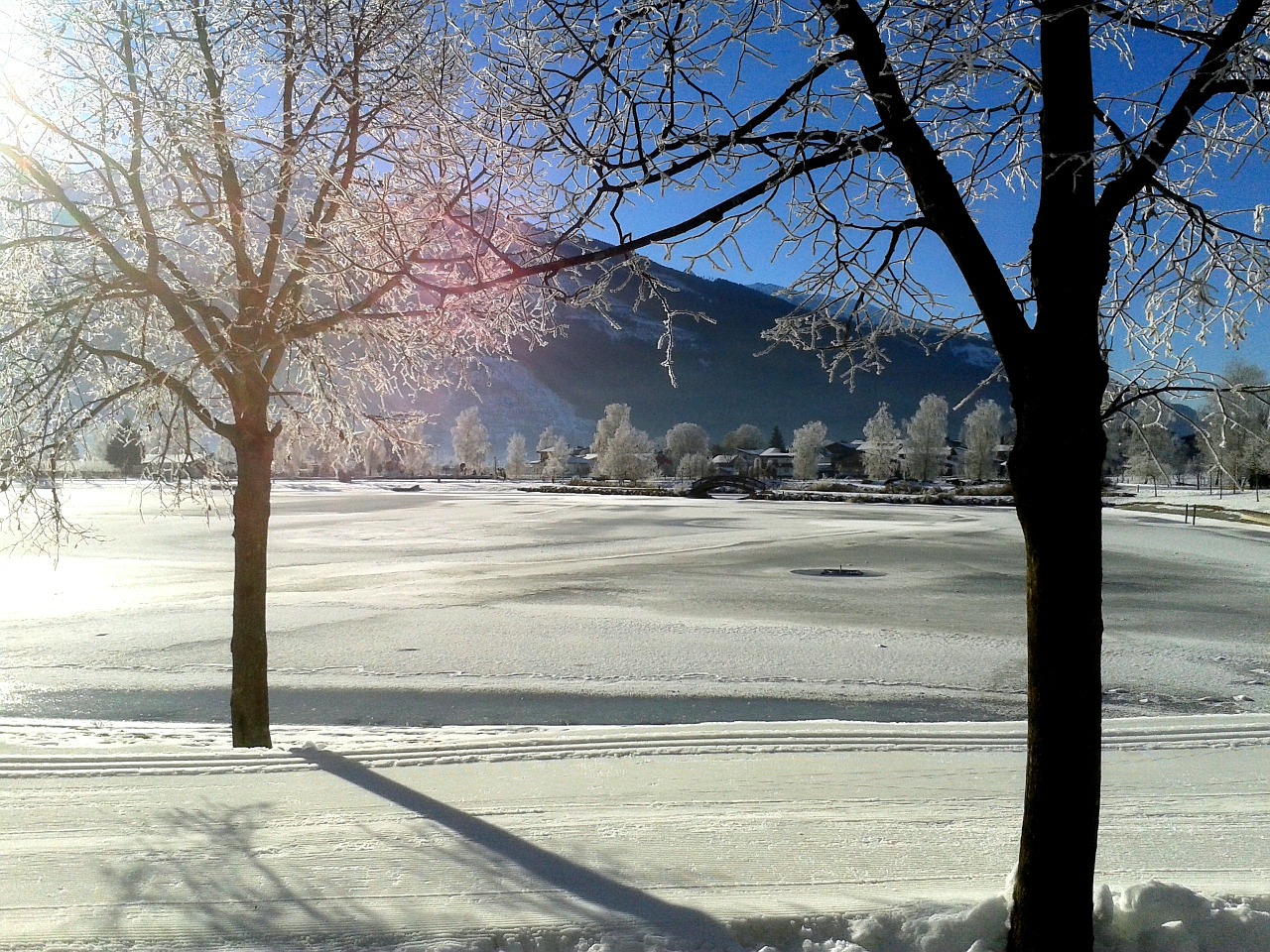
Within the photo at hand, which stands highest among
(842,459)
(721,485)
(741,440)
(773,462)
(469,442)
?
(741,440)

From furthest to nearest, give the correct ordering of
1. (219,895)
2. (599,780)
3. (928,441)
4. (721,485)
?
(928,441)
(721,485)
(599,780)
(219,895)

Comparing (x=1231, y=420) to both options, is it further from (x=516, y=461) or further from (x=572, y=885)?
(x=516, y=461)

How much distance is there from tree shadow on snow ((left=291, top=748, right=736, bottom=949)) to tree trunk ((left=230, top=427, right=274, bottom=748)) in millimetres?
2467

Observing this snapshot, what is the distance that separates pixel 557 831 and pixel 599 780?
0.86 m

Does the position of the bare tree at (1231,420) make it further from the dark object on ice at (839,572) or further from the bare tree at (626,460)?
the bare tree at (626,460)

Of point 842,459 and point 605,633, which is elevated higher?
point 842,459

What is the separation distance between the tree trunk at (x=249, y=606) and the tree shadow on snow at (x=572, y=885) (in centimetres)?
247

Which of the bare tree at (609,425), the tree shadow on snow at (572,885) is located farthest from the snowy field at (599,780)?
the bare tree at (609,425)

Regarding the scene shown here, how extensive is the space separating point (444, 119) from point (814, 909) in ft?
12.5

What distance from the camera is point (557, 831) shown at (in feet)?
14.3

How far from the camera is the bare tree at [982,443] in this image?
108m

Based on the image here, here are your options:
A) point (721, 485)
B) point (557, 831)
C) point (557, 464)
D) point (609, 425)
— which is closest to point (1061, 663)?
point (557, 831)

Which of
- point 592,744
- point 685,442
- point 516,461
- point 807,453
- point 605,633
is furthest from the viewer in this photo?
point 685,442

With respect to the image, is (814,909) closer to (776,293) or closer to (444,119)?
(776,293)
